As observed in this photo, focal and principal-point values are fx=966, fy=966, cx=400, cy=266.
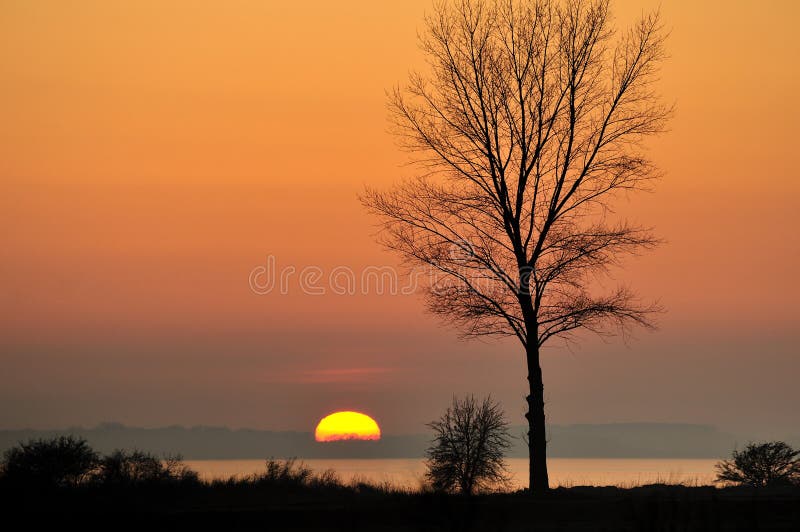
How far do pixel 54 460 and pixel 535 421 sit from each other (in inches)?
465

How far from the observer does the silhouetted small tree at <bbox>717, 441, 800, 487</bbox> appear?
89.4ft

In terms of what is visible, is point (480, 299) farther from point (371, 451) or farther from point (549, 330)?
point (371, 451)

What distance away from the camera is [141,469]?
22.6 metres

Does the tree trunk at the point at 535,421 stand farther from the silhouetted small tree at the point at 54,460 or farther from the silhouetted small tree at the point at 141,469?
the silhouetted small tree at the point at 54,460

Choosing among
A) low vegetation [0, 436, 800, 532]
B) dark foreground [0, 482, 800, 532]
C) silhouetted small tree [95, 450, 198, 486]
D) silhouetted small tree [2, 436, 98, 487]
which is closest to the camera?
dark foreground [0, 482, 800, 532]

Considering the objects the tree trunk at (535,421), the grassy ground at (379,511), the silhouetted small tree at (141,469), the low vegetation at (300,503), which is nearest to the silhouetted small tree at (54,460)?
the low vegetation at (300,503)

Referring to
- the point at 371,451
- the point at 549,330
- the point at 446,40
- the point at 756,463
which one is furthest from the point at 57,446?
the point at 371,451

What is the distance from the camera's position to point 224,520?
16.6 metres

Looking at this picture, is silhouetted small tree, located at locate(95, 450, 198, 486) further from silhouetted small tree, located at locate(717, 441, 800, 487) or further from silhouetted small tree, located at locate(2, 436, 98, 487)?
silhouetted small tree, located at locate(717, 441, 800, 487)

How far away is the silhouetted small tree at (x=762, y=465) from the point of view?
27.2 m

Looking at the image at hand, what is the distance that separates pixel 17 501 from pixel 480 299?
12171 millimetres

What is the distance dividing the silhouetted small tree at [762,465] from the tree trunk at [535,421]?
5793 mm

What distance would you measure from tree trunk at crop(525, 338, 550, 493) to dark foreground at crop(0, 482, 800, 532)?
429cm

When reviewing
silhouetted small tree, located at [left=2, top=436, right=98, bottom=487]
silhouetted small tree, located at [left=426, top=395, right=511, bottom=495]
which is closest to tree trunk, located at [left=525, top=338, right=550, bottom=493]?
silhouetted small tree, located at [left=426, top=395, right=511, bottom=495]
